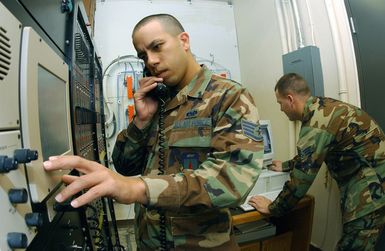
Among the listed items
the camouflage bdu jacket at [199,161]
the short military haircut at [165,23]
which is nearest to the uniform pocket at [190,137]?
the camouflage bdu jacket at [199,161]

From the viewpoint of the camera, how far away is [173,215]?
2.81 ft

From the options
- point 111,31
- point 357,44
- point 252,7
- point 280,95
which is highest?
point 252,7

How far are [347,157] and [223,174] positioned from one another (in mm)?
1285

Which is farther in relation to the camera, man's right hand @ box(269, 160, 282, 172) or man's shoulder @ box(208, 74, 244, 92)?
man's right hand @ box(269, 160, 282, 172)

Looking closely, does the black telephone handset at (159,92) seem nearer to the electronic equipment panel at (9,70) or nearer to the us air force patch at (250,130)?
the us air force patch at (250,130)

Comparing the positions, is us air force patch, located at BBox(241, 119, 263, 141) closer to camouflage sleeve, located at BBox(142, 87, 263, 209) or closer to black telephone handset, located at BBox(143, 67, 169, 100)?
camouflage sleeve, located at BBox(142, 87, 263, 209)

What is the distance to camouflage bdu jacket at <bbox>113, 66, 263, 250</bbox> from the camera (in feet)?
2.09

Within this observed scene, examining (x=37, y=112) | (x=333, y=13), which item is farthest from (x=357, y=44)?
(x=37, y=112)

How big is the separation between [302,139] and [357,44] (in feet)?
3.17

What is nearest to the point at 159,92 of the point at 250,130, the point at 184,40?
the point at 184,40

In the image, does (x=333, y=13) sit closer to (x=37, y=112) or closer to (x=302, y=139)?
(x=302, y=139)

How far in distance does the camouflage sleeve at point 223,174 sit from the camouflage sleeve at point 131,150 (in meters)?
0.33

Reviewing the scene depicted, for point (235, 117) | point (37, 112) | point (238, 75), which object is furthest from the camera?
point (238, 75)

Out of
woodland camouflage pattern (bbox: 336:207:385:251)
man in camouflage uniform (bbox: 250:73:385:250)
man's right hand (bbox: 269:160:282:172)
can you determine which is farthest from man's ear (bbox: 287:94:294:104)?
woodland camouflage pattern (bbox: 336:207:385:251)
